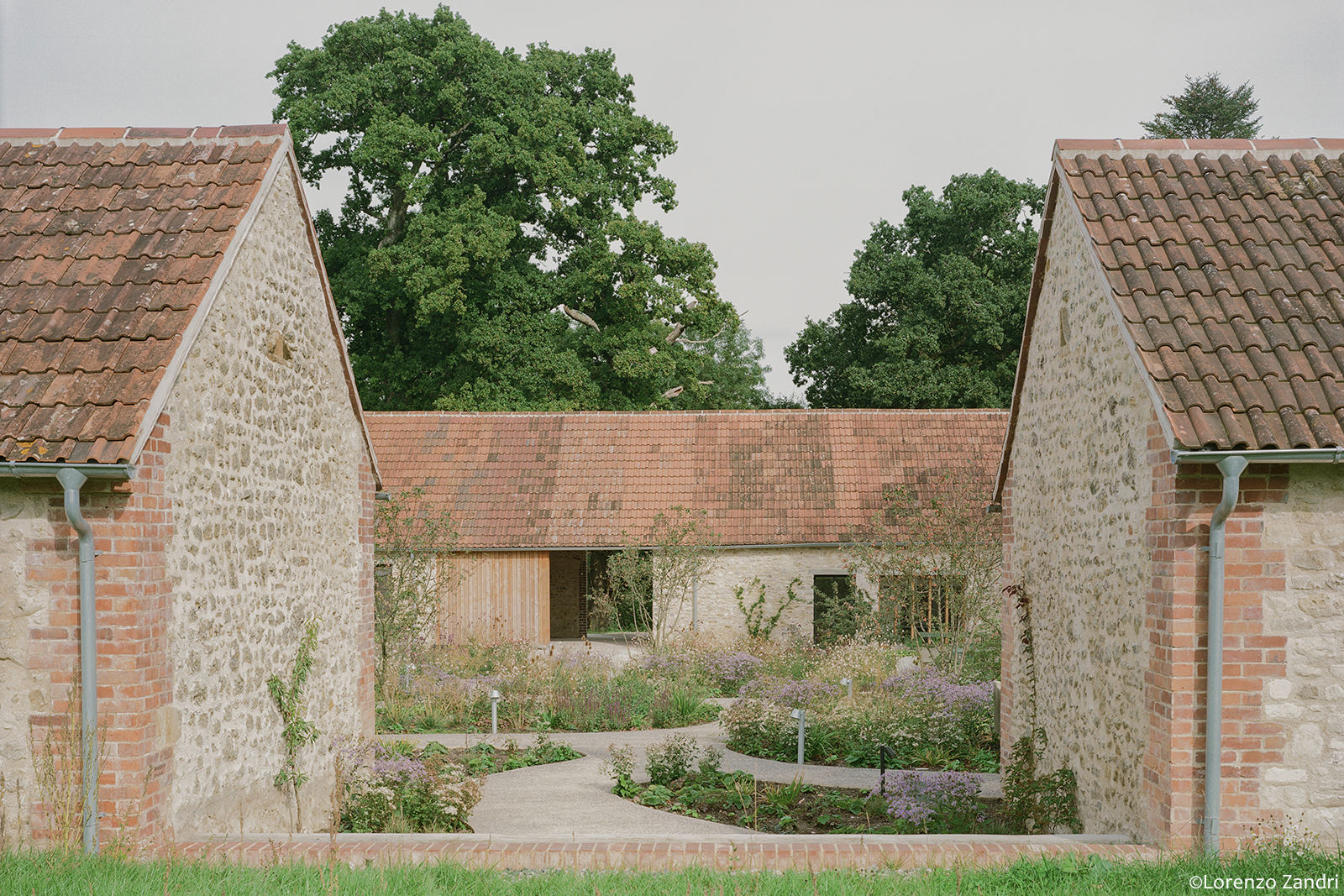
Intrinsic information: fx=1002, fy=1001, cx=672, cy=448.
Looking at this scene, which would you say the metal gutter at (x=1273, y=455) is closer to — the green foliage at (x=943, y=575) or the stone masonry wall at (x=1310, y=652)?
the stone masonry wall at (x=1310, y=652)

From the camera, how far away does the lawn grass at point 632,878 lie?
5.34 meters

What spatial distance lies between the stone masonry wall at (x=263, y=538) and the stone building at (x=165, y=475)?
24 mm

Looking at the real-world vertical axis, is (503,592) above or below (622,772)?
above

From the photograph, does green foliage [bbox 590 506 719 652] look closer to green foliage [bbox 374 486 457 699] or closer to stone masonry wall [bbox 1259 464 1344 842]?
green foliage [bbox 374 486 457 699]

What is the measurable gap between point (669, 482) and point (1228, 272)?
1560 centimetres

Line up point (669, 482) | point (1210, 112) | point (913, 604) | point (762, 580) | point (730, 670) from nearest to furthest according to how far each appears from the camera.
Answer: point (730, 670), point (913, 604), point (762, 580), point (669, 482), point (1210, 112)

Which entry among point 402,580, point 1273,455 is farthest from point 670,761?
point 1273,455

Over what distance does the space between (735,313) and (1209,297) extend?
2213cm

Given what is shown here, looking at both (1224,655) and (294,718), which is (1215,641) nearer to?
(1224,655)

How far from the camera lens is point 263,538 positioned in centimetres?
828

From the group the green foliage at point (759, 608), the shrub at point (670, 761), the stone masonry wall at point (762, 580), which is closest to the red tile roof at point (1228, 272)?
the shrub at point (670, 761)

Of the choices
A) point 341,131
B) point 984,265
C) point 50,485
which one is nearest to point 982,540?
point 50,485

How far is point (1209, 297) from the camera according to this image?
7043mm

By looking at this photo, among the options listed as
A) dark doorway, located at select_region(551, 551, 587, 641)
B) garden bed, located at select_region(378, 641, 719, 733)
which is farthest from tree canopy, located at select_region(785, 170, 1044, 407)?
garden bed, located at select_region(378, 641, 719, 733)
